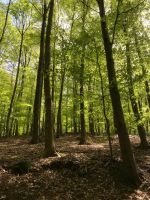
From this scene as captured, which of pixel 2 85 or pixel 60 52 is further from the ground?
pixel 2 85

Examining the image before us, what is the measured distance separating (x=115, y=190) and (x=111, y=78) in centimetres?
396

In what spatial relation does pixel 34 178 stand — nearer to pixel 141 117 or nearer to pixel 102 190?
pixel 102 190

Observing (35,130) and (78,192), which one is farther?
(35,130)

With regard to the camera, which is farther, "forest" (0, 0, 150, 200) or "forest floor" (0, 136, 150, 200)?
"forest" (0, 0, 150, 200)

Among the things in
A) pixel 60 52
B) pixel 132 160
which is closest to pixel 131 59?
pixel 60 52

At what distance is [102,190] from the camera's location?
26.6ft

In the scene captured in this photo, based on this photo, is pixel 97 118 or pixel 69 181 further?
pixel 97 118

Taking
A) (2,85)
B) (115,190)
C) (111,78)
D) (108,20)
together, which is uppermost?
(2,85)

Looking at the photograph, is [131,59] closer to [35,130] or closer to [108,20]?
[108,20]

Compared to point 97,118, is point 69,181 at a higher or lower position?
lower

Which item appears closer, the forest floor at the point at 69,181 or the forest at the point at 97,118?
the forest floor at the point at 69,181

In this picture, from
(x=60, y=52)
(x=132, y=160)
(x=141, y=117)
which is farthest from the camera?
(x=141, y=117)

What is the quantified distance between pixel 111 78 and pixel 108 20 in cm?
264

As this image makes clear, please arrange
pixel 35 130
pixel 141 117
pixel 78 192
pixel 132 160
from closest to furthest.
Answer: pixel 78 192 < pixel 132 160 < pixel 141 117 < pixel 35 130
